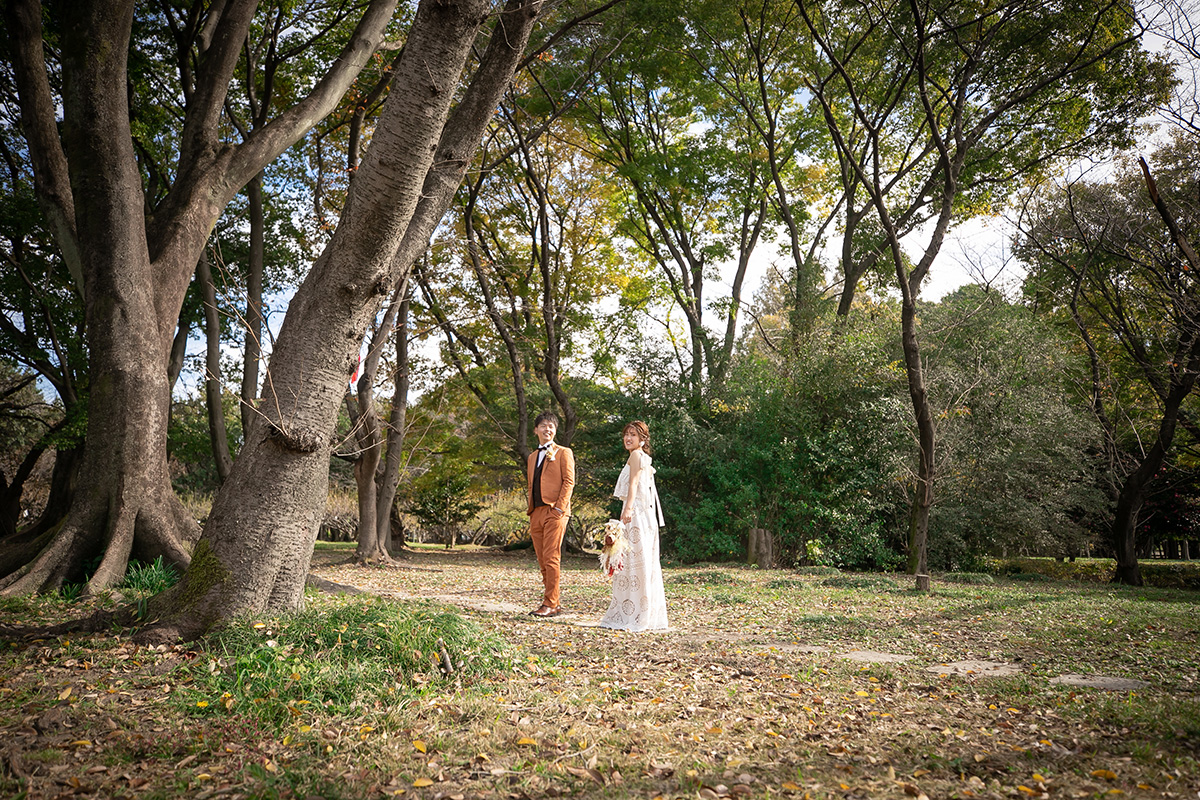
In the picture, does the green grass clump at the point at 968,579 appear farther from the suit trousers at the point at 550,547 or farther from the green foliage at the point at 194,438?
the green foliage at the point at 194,438

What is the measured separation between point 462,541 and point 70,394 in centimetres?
1523

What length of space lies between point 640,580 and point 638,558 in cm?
20

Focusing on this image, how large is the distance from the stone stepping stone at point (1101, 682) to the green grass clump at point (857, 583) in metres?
6.06

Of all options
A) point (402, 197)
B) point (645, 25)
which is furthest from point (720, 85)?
point (402, 197)

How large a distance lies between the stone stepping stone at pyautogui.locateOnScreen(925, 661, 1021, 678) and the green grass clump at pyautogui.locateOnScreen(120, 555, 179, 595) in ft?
19.9

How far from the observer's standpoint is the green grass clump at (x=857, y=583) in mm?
10545

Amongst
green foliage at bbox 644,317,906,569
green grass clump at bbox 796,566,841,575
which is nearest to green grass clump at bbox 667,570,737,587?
green grass clump at bbox 796,566,841,575

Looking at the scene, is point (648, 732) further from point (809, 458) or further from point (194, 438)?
point (194, 438)

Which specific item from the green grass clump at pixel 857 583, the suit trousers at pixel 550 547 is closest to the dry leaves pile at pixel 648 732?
the suit trousers at pixel 550 547

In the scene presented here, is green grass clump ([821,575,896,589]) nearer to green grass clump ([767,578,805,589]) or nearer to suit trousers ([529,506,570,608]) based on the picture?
green grass clump ([767,578,805,589])

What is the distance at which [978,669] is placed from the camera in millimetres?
4875

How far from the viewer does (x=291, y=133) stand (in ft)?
24.2

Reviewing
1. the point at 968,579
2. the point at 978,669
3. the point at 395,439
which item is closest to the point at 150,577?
the point at 978,669

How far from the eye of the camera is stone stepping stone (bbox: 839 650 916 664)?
16.8ft
